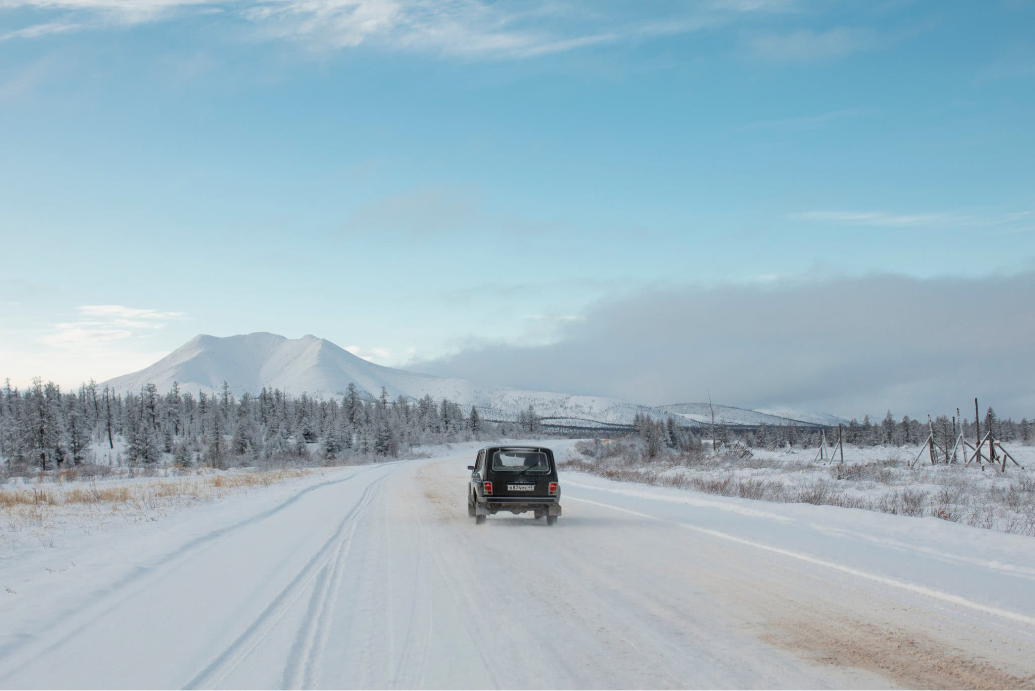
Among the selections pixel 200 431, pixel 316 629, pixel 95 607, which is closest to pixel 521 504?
pixel 316 629

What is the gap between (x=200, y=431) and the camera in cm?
13875

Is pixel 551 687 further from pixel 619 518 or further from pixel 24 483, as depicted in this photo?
pixel 24 483

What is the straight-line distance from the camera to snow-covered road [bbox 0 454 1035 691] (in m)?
5.25

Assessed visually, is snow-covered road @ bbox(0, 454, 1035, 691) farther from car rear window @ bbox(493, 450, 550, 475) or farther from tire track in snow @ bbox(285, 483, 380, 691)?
car rear window @ bbox(493, 450, 550, 475)

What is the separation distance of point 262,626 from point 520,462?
9.87 metres

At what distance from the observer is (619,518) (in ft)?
53.9

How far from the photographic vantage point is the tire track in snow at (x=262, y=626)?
17.1 feet

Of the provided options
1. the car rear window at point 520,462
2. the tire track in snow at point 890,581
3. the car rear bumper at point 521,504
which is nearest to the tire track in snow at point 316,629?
the car rear bumper at point 521,504

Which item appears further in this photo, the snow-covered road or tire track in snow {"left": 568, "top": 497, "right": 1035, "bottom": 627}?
tire track in snow {"left": 568, "top": 497, "right": 1035, "bottom": 627}

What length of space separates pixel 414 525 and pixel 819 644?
34.4ft

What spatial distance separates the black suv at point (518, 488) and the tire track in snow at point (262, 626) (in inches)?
160

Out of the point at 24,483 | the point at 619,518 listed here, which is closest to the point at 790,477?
the point at 619,518

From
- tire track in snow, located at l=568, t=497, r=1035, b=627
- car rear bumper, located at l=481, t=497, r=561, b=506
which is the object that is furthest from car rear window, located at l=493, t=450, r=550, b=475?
tire track in snow, located at l=568, t=497, r=1035, b=627

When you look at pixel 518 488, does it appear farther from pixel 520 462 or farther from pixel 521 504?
pixel 520 462
